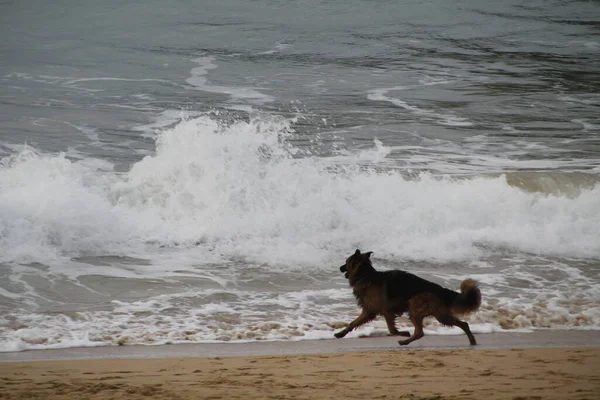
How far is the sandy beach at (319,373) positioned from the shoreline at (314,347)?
2cm

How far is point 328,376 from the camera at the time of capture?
18.1 feet

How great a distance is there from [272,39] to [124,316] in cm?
2163

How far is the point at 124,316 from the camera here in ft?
25.5

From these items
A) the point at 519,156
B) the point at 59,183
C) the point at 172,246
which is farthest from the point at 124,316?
the point at 519,156

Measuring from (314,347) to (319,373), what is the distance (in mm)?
1338

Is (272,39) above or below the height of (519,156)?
above

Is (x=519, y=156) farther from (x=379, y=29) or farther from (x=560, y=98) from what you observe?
(x=379, y=29)

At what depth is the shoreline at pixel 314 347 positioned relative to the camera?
6.52 metres

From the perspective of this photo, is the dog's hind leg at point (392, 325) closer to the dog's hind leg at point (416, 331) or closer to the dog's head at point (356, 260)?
the dog's hind leg at point (416, 331)

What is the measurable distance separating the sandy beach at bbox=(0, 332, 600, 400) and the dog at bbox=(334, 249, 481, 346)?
26 centimetres

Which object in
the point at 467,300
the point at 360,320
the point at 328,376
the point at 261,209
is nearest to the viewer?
the point at 328,376

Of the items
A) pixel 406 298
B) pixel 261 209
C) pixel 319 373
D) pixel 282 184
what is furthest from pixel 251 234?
pixel 319 373

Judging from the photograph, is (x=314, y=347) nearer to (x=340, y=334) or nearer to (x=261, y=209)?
(x=340, y=334)

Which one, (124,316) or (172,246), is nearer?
(124,316)
